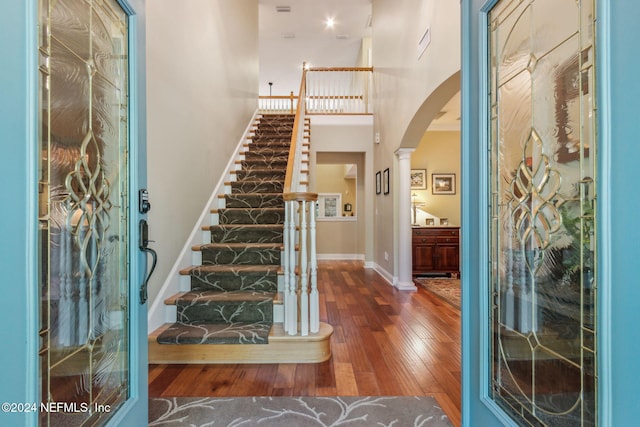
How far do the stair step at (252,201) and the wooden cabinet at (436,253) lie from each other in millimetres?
2610

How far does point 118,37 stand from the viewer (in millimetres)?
1214

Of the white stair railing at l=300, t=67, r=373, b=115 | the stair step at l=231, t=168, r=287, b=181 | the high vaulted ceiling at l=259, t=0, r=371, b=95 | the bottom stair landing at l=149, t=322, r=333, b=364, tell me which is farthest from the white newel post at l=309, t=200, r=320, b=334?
the high vaulted ceiling at l=259, t=0, r=371, b=95

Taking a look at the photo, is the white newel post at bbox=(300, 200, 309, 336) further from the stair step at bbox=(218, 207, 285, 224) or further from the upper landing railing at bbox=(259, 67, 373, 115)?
the upper landing railing at bbox=(259, 67, 373, 115)

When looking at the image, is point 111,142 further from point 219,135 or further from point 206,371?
point 219,135

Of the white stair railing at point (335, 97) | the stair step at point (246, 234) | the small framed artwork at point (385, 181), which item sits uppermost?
the white stair railing at point (335, 97)

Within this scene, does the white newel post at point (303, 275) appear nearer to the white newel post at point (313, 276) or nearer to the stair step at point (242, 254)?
the white newel post at point (313, 276)

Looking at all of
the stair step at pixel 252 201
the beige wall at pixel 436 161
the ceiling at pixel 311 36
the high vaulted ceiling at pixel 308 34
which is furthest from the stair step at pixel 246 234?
the high vaulted ceiling at pixel 308 34

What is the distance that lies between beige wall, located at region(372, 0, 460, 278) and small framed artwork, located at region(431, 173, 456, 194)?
1232 millimetres

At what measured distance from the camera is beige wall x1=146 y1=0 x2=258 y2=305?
237 cm

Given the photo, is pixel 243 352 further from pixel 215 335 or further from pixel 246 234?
pixel 246 234

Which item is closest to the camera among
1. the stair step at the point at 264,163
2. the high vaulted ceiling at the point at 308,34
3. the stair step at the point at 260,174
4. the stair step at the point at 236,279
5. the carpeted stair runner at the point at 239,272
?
the carpeted stair runner at the point at 239,272

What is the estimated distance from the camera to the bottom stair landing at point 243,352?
2.21 m

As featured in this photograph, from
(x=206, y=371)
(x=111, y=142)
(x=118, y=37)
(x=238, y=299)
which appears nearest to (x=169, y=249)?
(x=238, y=299)

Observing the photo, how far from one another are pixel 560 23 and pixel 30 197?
1471 mm
